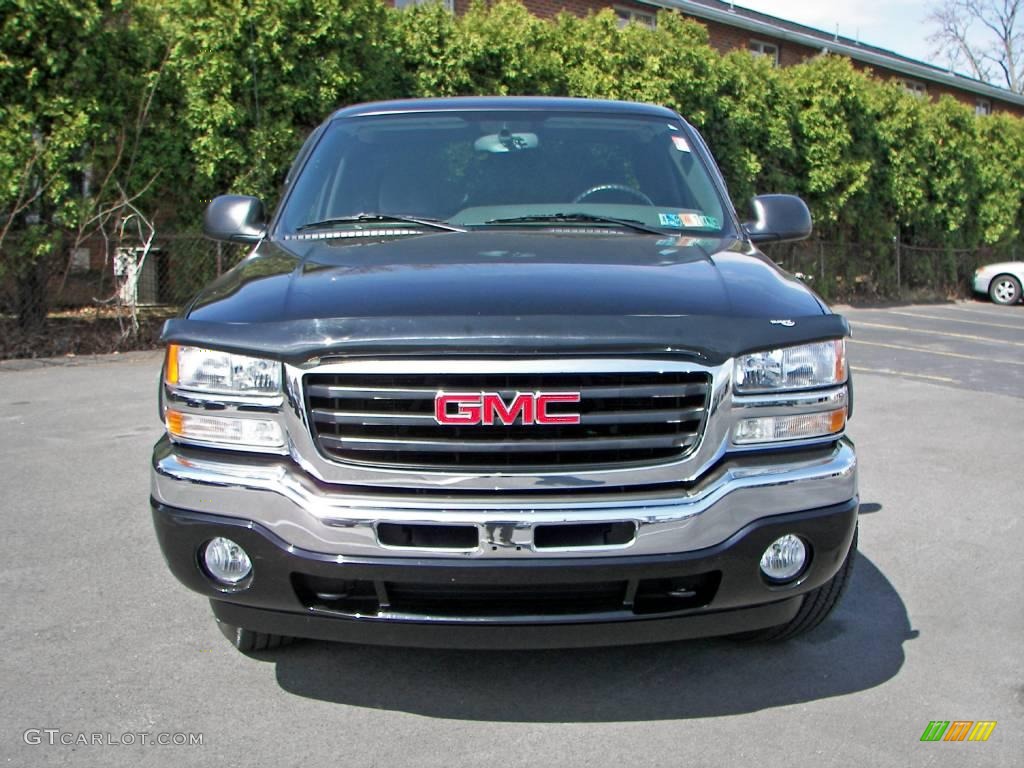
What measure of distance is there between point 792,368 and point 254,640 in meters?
1.96

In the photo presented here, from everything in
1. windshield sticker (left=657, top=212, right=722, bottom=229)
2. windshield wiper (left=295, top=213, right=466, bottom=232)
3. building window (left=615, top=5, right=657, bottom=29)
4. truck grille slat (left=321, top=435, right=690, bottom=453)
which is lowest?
truck grille slat (left=321, top=435, right=690, bottom=453)

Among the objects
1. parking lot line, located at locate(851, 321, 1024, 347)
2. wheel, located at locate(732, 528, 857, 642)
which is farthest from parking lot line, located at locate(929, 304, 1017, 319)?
wheel, located at locate(732, 528, 857, 642)

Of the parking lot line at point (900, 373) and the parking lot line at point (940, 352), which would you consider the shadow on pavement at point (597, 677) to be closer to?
the parking lot line at point (900, 373)

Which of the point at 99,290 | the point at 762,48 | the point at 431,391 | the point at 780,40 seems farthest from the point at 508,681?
the point at 780,40

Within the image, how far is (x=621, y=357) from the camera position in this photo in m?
2.84

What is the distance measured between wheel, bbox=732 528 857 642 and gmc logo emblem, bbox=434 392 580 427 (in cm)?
116

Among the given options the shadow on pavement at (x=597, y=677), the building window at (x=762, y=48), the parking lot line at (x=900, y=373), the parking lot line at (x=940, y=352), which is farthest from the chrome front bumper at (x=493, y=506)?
the building window at (x=762, y=48)

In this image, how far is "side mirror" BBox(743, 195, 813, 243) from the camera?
4.49 meters

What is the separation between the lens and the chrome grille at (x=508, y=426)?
9.29 feet

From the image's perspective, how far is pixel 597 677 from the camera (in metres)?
3.41

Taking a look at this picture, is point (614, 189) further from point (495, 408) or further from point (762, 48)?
point (762, 48)

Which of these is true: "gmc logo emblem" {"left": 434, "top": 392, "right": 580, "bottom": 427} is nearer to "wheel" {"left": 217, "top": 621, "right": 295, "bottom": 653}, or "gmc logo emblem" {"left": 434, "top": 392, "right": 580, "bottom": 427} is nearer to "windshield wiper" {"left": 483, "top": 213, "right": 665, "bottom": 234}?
"wheel" {"left": 217, "top": 621, "right": 295, "bottom": 653}

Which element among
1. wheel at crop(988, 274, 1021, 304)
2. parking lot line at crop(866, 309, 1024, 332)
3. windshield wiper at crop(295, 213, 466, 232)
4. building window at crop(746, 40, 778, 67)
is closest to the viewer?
windshield wiper at crop(295, 213, 466, 232)

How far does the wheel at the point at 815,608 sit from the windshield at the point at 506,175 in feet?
4.60
